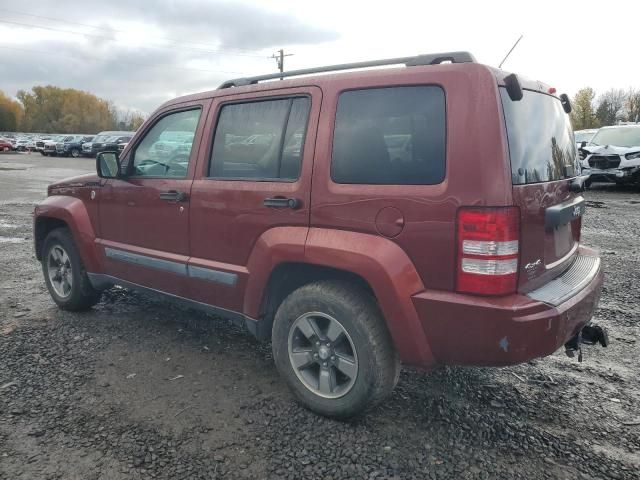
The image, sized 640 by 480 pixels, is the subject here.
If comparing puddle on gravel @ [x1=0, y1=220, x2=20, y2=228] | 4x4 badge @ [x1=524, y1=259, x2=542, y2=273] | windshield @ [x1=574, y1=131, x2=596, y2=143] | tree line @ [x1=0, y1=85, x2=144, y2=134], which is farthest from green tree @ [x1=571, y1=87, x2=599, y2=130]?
tree line @ [x1=0, y1=85, x2=144, y2=134]

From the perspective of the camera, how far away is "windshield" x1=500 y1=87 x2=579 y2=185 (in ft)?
8.24

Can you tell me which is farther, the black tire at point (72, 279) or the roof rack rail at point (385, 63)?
the black tire at point (72, 279)

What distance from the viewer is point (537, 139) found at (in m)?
2.74

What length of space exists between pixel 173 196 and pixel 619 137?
15996 mm

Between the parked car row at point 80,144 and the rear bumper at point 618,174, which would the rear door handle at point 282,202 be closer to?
the rear bumper at point 618,174

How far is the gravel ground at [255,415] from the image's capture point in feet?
8.31

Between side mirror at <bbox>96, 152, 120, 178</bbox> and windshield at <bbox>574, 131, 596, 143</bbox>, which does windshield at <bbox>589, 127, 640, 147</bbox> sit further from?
side mirror at <bbox>96, 152, 120, 178</bbox>

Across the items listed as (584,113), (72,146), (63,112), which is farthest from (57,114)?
(584,113)

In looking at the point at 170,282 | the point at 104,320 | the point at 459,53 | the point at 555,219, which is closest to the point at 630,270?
the point at 555,219

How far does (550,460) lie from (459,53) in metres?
2.08

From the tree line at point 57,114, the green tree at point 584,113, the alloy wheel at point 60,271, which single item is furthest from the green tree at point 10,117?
the alloy wheel at point 60,271

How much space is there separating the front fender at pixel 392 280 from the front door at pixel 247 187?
0.35m

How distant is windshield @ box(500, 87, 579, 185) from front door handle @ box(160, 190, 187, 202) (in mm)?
2143

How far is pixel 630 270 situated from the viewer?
19.9 feet
